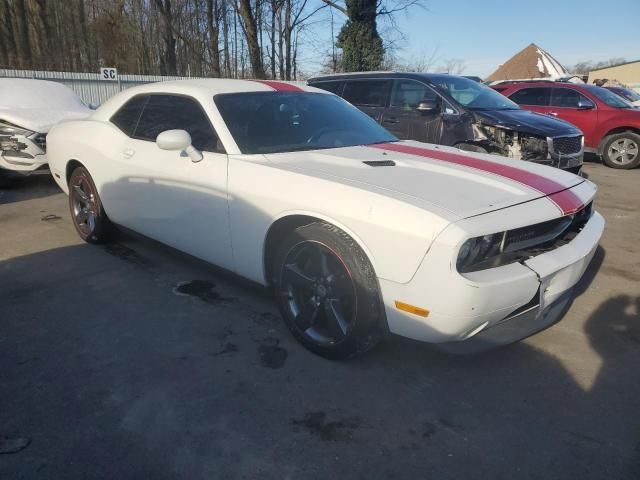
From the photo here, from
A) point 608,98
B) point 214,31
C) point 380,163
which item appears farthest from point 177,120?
point 214,31

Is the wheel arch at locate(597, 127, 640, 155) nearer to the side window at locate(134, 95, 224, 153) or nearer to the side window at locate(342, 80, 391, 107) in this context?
the side window at locate(342, 80, 391, 107)

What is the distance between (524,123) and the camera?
244 inches

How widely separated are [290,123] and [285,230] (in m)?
0.99

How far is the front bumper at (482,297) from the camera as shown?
2.04 meters

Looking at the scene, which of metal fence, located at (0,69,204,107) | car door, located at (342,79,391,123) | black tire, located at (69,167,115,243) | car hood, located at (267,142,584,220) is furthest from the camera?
metal fence, located at (0,69,204,107)

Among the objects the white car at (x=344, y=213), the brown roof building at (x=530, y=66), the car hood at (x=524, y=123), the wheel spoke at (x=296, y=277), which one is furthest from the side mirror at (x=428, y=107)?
the brown roof building at (x=530, y=66)

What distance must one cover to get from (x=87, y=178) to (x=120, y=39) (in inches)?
1043

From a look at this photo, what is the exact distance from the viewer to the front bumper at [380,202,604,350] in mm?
2037

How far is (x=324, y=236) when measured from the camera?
240 centimetres

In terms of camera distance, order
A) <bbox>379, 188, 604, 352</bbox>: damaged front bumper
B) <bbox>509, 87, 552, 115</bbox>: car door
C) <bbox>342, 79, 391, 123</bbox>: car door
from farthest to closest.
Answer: <bbox>509, 87, 552, 115</bbox>: car door → <bbox>342, 79, 391, 123</bbox>: car door → <bbox>379, 188, 604, 352</bbox>: damaged front bumper

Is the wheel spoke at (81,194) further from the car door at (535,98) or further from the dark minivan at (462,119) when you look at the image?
the car door at (535,98)

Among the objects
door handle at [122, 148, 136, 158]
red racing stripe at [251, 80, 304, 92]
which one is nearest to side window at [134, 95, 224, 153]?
door handle at [122, 148, 136, 158]

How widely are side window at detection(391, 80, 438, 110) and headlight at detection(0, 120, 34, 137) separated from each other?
505cm

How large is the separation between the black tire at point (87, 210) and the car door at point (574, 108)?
30.1 feet
